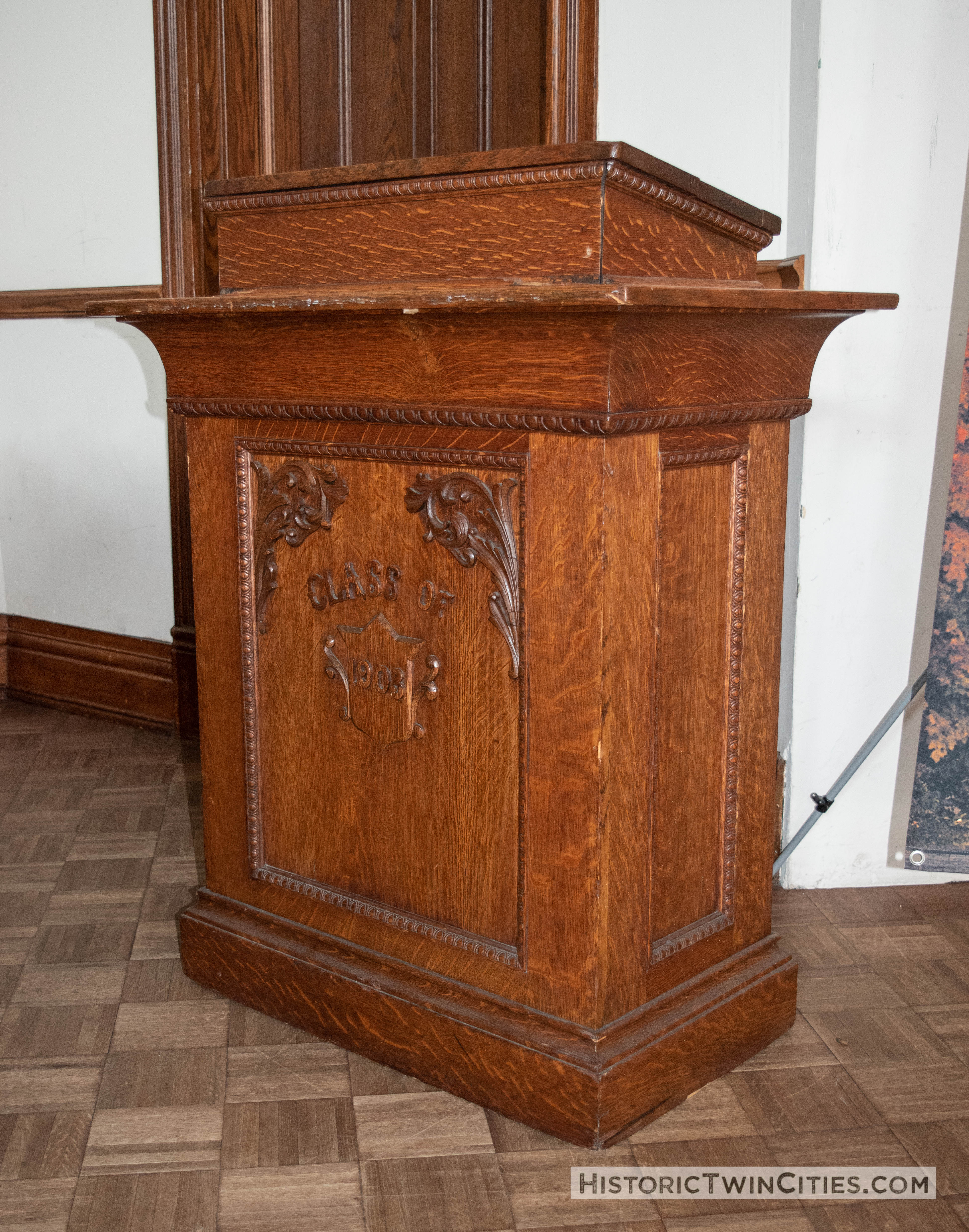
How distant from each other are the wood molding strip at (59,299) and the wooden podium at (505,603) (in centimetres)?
156

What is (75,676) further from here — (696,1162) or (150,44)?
(696,1162)

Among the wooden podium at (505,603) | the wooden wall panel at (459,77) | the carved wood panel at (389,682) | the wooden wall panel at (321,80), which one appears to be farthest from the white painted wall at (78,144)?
the carved wood panel at (389,682)

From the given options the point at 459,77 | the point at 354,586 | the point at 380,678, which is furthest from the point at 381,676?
the point at 459,77

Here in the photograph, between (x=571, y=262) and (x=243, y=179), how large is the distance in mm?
555

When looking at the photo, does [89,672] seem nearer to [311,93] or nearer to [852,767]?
[311,93]

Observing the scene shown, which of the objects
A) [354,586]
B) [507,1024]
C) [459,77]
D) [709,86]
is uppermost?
[459,77]

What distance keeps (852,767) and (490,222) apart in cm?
120

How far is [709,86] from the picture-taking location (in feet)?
7.32

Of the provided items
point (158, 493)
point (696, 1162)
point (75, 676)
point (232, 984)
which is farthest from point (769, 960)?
point (75, 676)

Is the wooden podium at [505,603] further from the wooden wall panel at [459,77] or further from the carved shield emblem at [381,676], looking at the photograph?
the wooden wall panel at [459,77]

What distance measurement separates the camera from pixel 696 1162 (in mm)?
1456

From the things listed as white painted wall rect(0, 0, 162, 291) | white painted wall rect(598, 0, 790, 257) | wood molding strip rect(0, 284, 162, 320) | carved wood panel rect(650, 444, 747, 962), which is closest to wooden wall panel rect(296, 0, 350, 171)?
white painted wall rect(0, 0, 162, 291)

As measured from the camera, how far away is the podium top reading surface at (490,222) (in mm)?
1342

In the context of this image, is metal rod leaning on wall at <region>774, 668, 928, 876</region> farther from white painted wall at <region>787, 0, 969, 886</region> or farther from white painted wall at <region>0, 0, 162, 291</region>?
white painted wall at <region>0, 0, 162, 291</region>
